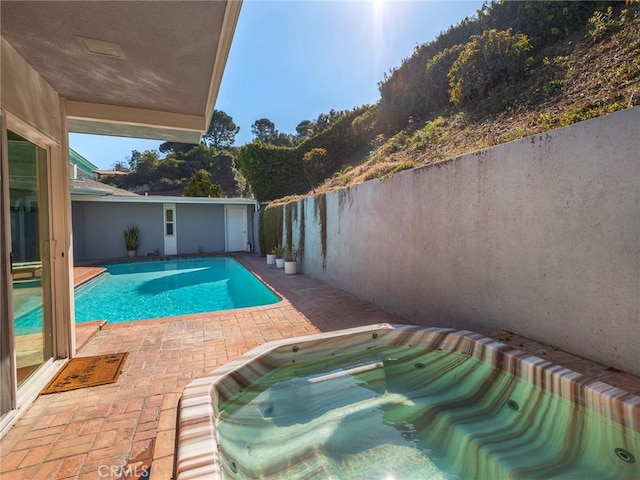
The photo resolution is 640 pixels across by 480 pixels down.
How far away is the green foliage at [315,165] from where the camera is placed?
17719 millimetres

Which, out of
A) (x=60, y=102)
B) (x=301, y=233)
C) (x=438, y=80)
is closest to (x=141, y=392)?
(x=60, y=102)

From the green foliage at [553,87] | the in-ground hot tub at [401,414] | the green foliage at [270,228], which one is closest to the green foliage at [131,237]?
the green foliage at [270,228]

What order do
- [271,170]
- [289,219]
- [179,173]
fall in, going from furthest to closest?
[179,173]
[271,170]
[289,219]

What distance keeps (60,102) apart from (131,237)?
1259 centimetres

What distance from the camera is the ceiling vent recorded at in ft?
8.61

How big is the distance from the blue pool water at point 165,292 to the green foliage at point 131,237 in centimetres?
205

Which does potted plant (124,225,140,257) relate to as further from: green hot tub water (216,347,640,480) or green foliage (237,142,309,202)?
green hot tub water (216,347,640,480)

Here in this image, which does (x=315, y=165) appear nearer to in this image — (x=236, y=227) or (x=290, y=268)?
(x=236, y=227)

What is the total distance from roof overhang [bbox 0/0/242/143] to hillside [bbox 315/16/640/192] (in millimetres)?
3314

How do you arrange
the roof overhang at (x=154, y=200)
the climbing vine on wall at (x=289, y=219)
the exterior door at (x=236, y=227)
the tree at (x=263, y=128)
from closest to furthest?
the climbing vine on wall at (x=289, y=219)
the roof overhang at (x=154, y=200)
the exterior door at (x=236, y=227)
the tree at (x=263, y=128)

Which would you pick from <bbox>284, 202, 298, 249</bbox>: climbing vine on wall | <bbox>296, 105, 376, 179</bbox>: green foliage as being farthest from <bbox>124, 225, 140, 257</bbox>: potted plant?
<bbox>296, 105, 376, 179</bbox>: green foliage

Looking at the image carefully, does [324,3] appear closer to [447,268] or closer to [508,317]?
[447,268]

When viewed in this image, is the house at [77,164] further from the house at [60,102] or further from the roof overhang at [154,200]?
the house at [60,102]

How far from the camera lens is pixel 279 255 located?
11.4 m
